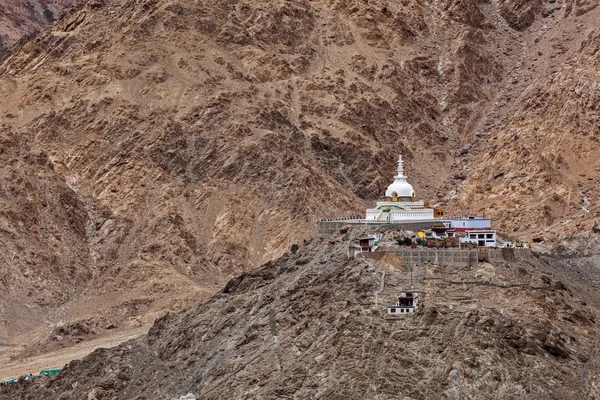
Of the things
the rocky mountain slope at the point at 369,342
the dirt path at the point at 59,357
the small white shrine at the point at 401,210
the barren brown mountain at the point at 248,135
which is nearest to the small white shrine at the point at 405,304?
the rocky mountain slope at the point at 369,342

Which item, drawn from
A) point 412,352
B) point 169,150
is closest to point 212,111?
point 169,150

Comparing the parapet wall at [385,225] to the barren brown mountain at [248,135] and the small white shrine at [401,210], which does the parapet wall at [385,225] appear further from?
the barren brown mountain at [248,135]

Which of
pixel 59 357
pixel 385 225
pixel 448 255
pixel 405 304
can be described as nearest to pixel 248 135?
pixel 59 357

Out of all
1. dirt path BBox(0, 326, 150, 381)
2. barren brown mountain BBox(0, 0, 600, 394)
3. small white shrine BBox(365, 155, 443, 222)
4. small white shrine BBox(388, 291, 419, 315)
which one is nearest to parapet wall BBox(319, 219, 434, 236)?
small white shrine BBox(365, 155, 443, 222)

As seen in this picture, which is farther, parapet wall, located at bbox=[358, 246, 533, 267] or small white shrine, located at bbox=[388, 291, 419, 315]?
parapet wall, located at bbox=[358, 246, 533, 267]

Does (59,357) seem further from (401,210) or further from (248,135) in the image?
(248,135)

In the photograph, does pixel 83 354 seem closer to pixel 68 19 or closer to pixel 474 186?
pixel 474 186

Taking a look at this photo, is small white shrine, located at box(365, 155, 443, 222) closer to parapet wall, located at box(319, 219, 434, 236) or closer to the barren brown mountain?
parapet wall, located at box(319, 219, 434, 236)
